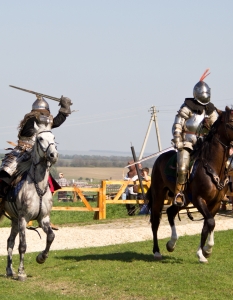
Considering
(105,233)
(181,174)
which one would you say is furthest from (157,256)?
(105,233)

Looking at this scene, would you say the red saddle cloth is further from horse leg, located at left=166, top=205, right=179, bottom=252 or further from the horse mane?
horse leg, located at left=166, top=205, right=179, bottom=252

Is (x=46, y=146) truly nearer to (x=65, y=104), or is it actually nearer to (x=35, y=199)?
(x=35, y=199)

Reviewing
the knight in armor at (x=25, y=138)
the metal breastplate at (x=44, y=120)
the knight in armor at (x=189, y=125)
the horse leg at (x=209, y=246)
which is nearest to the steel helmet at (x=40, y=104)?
the knight in armor at (x=25, y=138)

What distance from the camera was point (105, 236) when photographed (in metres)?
18.8

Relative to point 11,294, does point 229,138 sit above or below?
above

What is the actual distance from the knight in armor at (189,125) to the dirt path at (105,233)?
4.44 meters

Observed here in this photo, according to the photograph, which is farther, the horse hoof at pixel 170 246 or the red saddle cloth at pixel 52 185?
the horse hoof at pixel 170 246

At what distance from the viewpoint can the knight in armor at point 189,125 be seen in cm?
1375

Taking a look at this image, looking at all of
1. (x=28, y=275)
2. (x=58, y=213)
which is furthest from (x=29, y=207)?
(x=58, y=213)

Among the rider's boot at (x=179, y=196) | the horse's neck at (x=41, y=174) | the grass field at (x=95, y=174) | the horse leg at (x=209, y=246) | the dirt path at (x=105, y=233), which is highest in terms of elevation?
the horse's neck at (x=41, y=174)

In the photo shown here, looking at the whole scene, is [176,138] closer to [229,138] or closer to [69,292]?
[229,138]

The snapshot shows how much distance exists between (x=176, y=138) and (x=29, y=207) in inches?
123

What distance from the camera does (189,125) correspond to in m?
13.9

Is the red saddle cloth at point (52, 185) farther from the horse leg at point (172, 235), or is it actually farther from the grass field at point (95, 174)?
the grass field at point (95, 174)
